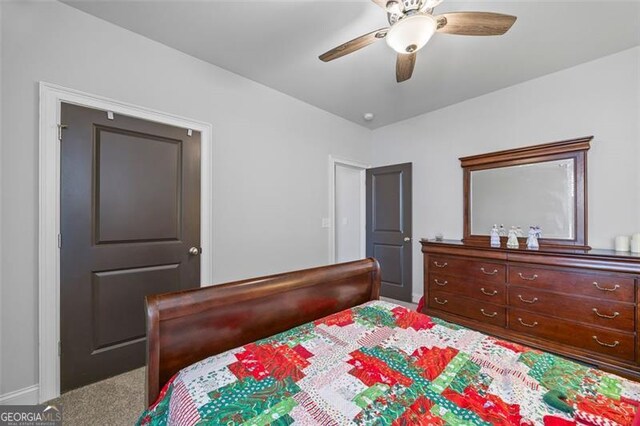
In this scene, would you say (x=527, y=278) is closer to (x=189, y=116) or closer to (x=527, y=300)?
(x=527, y=300)

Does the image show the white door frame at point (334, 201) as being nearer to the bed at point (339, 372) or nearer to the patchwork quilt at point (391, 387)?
the bed at point (339, 372)

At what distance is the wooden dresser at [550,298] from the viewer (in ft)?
6.35

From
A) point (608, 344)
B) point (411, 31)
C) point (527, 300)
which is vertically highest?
point (411, 31)

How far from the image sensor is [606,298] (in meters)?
1.99

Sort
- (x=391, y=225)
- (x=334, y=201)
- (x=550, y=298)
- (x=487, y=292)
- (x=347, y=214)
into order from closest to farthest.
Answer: (x=550, y=298), (x=487, y=292), (x=334, y=201), (x=391, y=225), (x=347, y=214)

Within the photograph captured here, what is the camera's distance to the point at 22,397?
1643 mm

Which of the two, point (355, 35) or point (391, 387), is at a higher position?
point (355, 35)

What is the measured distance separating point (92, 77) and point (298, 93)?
187cm

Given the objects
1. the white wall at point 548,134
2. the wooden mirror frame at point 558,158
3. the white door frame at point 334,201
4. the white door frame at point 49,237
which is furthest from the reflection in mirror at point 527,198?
the white door frame at point 49,237

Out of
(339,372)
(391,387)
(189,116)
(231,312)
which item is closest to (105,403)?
(231,312)

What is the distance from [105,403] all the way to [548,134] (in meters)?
4.33

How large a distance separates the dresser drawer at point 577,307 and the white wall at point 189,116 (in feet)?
7.02

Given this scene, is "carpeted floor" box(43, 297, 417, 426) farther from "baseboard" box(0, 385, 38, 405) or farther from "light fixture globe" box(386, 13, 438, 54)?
"light fixture globe" box(386, 13, 438, 54)

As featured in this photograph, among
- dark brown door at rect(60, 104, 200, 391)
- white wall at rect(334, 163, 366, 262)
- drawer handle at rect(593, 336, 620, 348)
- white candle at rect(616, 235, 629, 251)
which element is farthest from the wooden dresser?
dark brown door at rect(60, 104, 200, 391)
